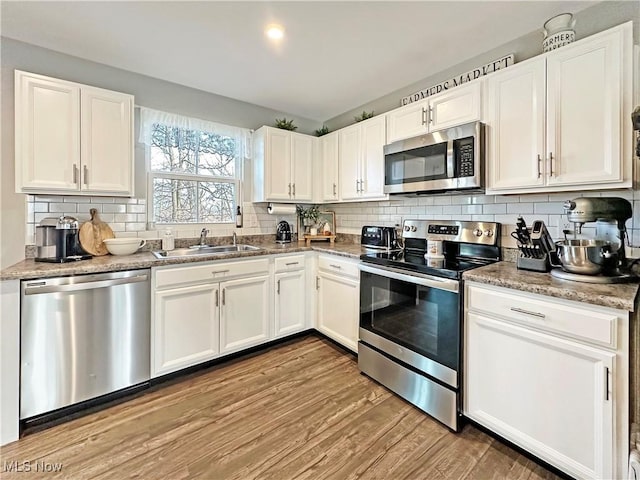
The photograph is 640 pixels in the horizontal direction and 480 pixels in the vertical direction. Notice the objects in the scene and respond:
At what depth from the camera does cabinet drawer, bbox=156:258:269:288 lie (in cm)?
216

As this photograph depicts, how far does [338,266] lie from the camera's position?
272 cm

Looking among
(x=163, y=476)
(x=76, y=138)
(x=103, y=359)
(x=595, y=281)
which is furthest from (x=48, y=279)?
(x=595, y=281)

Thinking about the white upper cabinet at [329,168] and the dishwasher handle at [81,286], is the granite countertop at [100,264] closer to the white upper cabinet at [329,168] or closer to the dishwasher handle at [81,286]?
the dishwasher handle at [81,286]

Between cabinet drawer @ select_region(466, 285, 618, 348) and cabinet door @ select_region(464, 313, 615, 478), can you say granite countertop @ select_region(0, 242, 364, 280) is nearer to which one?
cabinet drawer @ select_region(466, 285, 618, 348)

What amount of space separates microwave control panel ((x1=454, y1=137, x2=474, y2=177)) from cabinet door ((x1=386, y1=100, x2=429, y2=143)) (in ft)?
1.28

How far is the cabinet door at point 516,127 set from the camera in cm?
173

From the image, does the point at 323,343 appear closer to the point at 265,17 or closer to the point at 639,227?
the point at 639,227

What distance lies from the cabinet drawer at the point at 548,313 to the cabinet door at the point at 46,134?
2805mm

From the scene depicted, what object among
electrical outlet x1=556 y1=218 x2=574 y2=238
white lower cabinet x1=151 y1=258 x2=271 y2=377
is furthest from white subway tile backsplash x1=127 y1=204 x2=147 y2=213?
electrical outlet x1=556 y1=218 x2=574 y2=238

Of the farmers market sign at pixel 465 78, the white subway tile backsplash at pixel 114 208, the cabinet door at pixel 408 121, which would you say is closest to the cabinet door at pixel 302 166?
the cabinet door at pixel 408 121

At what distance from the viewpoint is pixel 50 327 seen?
5.72 feet

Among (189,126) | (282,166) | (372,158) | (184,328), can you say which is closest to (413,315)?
(372,158)

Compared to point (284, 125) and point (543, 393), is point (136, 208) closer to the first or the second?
point (284, 125)

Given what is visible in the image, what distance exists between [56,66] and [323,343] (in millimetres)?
3225
